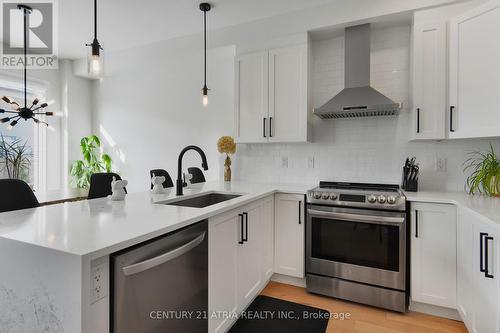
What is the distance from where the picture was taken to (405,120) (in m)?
2.74

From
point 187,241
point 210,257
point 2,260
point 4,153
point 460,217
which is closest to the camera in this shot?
point 2,260

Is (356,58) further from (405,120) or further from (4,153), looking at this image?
(4,153)

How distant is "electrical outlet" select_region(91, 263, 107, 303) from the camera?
0.91 meters

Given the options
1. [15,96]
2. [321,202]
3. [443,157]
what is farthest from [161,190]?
[15,96]

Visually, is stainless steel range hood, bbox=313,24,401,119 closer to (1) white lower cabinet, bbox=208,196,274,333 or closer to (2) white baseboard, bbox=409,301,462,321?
(1) white lower cabinet, bbox=208,196,274,333

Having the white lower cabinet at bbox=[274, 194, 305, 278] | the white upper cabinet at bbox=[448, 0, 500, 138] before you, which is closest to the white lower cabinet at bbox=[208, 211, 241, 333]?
the white lower cabinet at bbox=[274, 194, 305, 278]

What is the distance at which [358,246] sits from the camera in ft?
7.61

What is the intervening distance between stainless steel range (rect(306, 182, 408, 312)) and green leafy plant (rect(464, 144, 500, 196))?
670 millimetres

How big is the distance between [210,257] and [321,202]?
125cm

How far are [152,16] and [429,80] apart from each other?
9.78ft

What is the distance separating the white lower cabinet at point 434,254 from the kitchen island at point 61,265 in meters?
1.93

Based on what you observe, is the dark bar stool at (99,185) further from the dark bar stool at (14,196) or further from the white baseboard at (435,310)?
the white baseboard at (435,310)

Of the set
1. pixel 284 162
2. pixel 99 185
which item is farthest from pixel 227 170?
pixel 99 185

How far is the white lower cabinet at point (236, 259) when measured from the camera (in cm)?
162
